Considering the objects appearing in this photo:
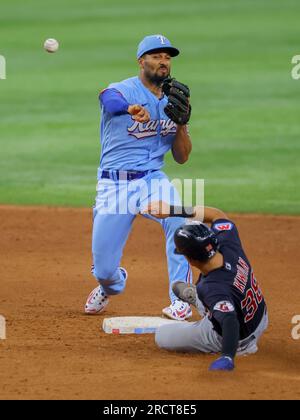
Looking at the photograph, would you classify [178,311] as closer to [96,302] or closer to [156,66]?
[96,302]

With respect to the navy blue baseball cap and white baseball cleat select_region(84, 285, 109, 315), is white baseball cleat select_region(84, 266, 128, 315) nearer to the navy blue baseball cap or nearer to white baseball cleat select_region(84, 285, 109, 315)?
white baseball cleat select_region(84, 285, 109, 315)

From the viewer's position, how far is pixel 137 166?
8.12m

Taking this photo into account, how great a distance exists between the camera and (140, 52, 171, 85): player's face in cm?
810

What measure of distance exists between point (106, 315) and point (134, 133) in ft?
5.07

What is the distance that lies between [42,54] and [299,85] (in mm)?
6763

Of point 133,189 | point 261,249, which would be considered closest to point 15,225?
point 261,249

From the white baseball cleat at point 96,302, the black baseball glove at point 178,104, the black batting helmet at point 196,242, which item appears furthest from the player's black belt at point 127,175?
the black batting helmet at point 196,242

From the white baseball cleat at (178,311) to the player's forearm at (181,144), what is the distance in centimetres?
120

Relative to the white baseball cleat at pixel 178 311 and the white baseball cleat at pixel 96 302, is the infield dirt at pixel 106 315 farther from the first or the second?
the white baseball cleat at pixel 178 311

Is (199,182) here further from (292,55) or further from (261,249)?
(292,55)

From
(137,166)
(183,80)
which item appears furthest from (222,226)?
(183,80)

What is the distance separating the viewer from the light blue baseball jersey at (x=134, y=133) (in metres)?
8.12

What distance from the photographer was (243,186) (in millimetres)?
13867

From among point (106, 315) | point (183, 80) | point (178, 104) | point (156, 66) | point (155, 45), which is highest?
point (183, 80)
